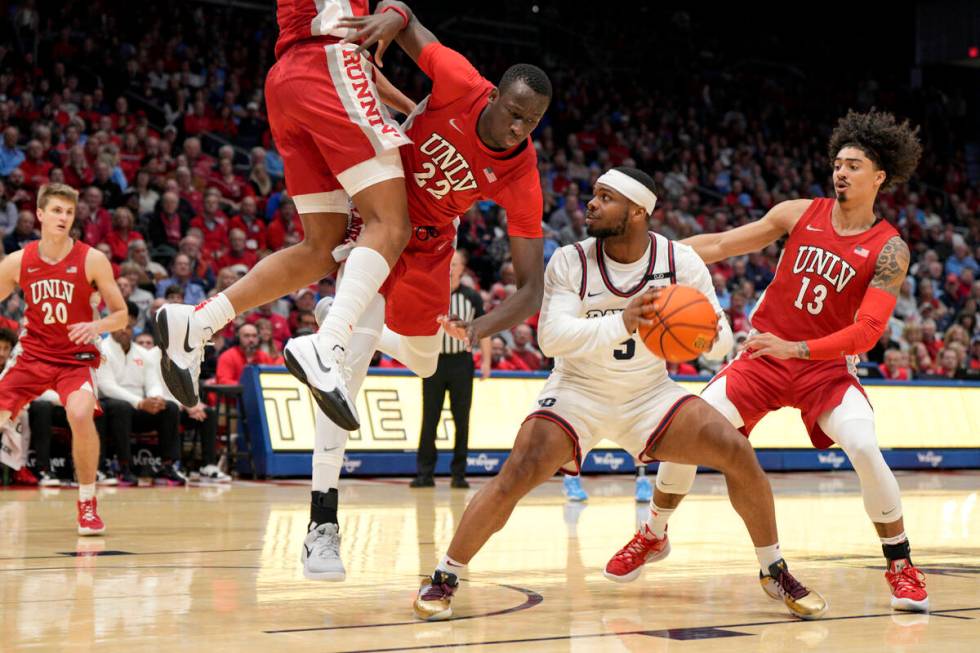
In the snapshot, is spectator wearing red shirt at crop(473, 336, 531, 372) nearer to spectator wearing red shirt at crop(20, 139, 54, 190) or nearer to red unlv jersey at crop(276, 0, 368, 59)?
spectator wearing red shirt at crop(20, 139, 54, 190)

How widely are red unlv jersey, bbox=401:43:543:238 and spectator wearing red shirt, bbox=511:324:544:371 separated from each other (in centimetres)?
940

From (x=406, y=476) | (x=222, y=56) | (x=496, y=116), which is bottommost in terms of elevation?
(x=406, y=476)

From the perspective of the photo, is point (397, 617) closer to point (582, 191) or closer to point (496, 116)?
point (496, 116)

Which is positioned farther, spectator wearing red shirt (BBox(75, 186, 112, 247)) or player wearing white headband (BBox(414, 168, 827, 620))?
spectator wearing red shirt (BBox(75, 186, 112, 247))

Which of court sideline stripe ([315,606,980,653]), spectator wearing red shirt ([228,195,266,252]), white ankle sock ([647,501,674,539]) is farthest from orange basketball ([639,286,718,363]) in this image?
spectator wearing red shirt ([228,195,266,252])

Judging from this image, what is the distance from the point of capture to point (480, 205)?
1764 centimetres

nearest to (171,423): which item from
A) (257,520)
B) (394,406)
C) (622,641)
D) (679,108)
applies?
(394,406)

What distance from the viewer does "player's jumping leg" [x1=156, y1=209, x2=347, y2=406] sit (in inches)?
190

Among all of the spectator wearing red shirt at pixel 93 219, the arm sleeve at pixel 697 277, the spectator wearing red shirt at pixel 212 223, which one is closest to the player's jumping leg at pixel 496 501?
the arm sleeve at pixel 697 277

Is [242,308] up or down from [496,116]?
down

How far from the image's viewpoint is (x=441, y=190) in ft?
16.8

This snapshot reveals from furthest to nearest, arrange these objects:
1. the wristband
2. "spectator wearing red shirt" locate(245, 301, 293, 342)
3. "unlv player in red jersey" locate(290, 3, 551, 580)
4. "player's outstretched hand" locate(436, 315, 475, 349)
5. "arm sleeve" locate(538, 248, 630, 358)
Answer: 1. "spectator wearing red shirt" locate(245, 301, 293, 342)
2. the wristband
3. "unlv player in red jersey" locate(290, 3, 551, 580)
4. "arm sleeve" locate(538, 248, 630, 358)
5. "player's outstretched hand" locate(436, 315, 475, 349)

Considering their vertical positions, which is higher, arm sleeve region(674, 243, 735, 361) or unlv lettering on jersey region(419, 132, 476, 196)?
unlv lettering on jersey region(419, 132, 476, 196)

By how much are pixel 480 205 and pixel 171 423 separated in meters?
7.10
